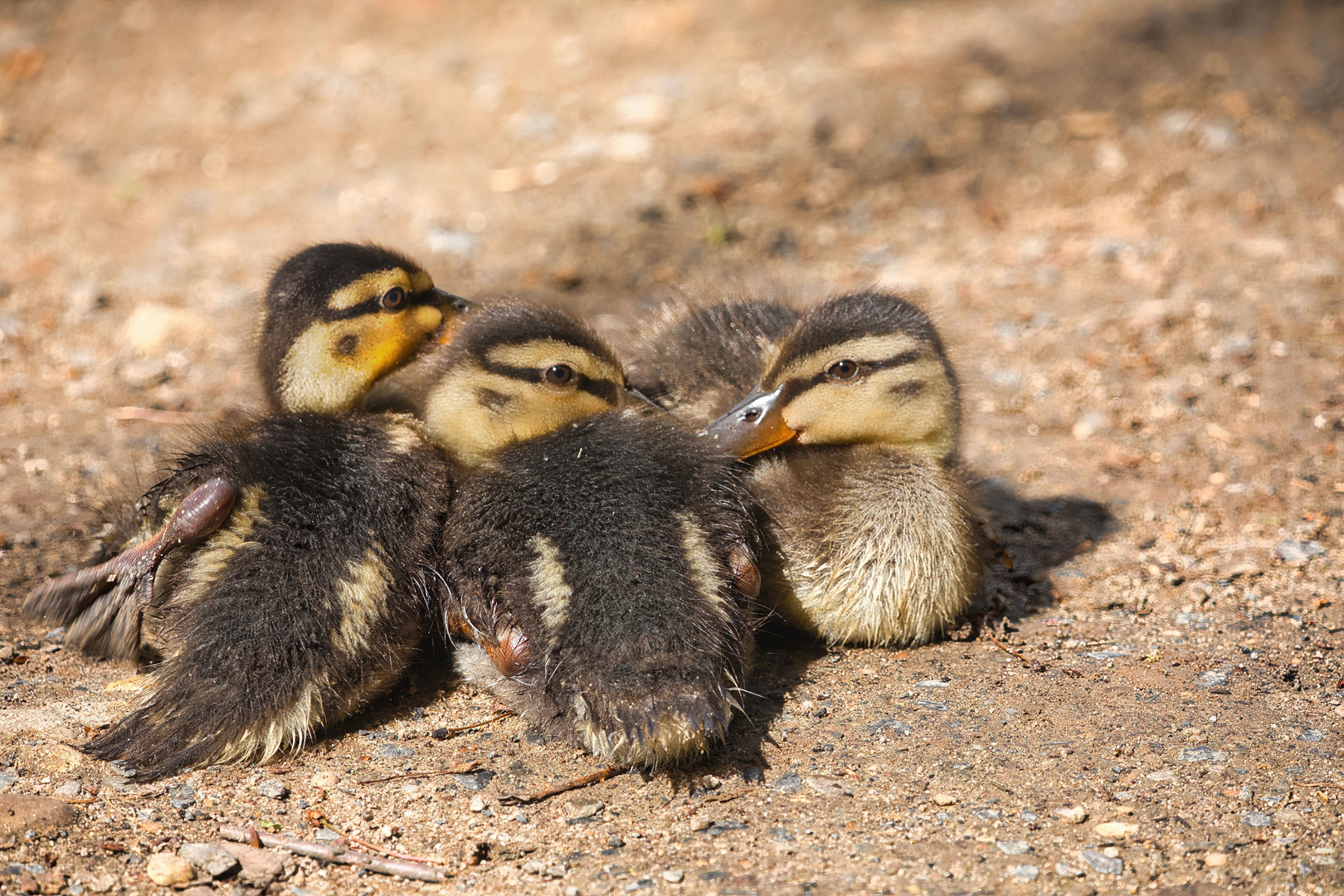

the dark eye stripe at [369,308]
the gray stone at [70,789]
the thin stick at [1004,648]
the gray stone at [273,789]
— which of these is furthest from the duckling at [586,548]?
the gray stone at [70,789]

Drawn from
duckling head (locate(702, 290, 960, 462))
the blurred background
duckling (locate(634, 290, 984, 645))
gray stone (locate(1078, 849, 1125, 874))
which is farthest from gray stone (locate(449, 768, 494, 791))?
the blurred background

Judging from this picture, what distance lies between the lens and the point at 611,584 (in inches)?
138

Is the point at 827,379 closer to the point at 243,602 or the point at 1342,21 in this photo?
the point at 243,602

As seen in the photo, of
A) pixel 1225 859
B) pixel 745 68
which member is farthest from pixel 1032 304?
pixel 1225 859

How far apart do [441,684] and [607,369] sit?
125 centimetres

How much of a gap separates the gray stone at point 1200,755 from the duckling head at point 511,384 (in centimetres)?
219

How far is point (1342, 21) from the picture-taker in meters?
9.45

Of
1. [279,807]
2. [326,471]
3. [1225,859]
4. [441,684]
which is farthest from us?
[441,684]

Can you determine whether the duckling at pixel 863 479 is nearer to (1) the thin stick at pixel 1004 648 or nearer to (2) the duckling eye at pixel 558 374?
(1) the thin stick at pixel 1004 648

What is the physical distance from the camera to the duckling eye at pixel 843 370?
4285 mm

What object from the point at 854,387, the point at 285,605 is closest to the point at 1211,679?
the point at 854,387

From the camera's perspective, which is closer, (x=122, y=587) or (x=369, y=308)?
(x=122, y=587)

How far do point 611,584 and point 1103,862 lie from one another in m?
1.53

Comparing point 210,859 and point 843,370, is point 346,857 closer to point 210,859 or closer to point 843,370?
point 210,859
